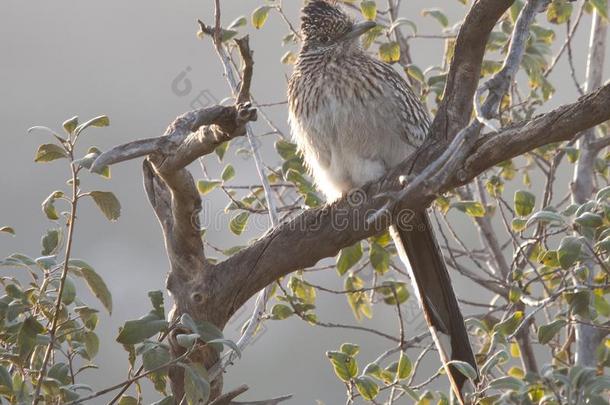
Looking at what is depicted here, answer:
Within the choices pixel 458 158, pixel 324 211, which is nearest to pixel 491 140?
pixel 458 158

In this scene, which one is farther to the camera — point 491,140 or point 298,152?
point 298,152

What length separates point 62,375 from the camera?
2.91m

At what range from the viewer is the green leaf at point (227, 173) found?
13.6 feet

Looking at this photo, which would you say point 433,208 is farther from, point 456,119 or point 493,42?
point 456,119

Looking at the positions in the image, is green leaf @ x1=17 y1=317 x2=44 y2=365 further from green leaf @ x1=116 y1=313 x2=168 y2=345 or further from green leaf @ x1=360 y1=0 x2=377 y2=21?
green leaf @ x1=360 y1=0 x2=377 y2=21

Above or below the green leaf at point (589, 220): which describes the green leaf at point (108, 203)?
above

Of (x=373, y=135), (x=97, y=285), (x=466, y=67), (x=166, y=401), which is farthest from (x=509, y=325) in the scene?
(x=97, y=285)

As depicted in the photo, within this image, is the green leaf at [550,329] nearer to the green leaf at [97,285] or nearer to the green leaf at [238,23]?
the green leaf at [97,285]

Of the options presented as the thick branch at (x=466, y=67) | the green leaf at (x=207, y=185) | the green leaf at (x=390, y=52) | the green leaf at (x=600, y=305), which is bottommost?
the green leaf at (x=600, y=305)

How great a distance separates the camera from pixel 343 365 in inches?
130

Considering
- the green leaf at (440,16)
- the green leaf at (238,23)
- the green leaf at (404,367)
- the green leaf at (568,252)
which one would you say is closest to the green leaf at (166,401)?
the green leaf at (404,367)

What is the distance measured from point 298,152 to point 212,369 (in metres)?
1.51

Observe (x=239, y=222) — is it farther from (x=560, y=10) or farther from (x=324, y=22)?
(x=560, y=10)

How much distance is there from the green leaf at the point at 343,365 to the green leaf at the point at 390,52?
1631 mm
